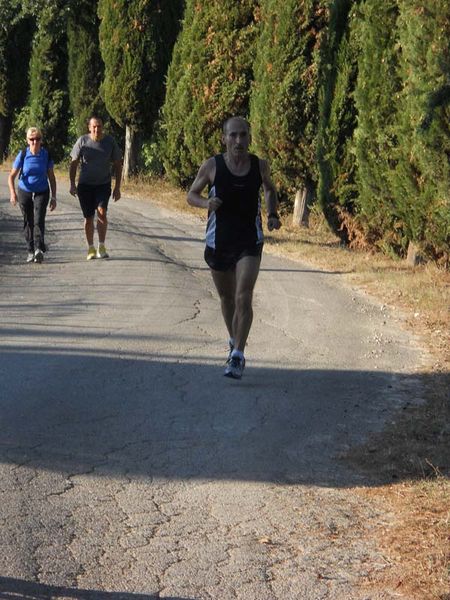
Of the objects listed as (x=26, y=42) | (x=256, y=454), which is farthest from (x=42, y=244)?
A: (x=26, y=42)

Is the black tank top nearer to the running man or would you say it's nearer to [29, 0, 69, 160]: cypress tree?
the running man

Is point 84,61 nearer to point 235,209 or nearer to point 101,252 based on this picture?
point 101,252

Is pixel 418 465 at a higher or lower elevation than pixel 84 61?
lower

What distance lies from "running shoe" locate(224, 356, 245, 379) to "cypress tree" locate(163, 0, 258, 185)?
15.8 metres

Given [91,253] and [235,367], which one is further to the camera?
[91,253]

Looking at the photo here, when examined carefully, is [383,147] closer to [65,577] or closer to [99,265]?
[99,265]

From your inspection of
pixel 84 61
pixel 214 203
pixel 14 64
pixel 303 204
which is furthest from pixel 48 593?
pixel 14 64

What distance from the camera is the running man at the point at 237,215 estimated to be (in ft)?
29.2

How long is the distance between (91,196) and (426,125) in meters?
4.49

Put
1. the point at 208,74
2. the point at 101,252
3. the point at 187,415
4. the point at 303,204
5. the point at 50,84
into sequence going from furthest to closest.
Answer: the point at 50,84 → the point at 208,74 → the point at 303,204 → the point at 101,252 → the point at 187,415

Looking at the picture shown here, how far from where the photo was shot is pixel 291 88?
2053 cm

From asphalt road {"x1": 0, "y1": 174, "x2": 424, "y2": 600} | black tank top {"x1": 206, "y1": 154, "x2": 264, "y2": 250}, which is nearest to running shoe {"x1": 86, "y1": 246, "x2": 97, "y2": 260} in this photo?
asphalt road {"x1": 0, "y1": 174, "x2": 424, "y2": 600}

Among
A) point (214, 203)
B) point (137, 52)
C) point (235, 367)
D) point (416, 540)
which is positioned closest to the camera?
point (416, 540)

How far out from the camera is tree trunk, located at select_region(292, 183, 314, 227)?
845 inches
